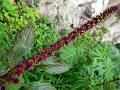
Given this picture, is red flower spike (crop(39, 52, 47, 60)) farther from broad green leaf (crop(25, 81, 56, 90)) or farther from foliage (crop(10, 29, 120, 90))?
foliage (crop(10, 29, 120, 90))

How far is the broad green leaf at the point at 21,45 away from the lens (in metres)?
1.78

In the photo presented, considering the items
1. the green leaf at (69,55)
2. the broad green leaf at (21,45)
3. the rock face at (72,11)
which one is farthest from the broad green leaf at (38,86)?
the rock face at (72,11)

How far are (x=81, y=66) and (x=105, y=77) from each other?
274 millimetres

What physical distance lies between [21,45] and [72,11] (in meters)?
2.63

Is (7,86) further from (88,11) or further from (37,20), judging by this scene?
(88,11)

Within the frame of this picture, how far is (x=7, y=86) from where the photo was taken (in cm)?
192

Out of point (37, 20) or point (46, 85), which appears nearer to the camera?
point (46, 85)

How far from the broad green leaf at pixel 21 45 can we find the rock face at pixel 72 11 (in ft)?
6.85

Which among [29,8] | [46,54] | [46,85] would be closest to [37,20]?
[29,8]

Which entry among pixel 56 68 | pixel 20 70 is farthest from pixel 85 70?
pixel 20 70

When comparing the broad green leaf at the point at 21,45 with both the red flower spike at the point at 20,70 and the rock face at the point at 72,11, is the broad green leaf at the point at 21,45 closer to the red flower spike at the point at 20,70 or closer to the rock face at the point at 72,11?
the red flower spike at the point at 20,70

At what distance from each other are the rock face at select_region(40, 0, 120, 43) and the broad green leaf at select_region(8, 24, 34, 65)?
2089 mm

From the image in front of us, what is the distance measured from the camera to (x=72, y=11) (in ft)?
14.4

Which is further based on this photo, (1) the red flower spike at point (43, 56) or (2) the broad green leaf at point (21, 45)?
(2) the broad green leaf at point (21, 45)
